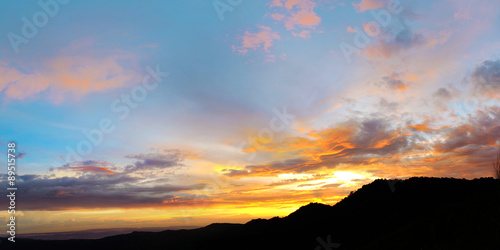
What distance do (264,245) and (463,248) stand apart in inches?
3057

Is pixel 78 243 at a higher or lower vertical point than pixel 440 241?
lower

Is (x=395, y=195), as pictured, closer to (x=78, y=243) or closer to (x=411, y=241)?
(x=411, y=241)

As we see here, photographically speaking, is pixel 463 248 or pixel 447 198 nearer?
pixel 463 248

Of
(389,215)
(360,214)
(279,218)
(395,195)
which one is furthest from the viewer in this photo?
(279,218)

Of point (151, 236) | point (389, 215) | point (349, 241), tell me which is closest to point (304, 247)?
point (349, 241)

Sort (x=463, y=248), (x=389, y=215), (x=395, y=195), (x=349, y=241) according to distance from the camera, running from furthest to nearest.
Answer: (x=395, y=195)
(x=389, y=215)
(x=349, y=241)
(x=463, y=248)

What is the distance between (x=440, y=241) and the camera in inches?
1001

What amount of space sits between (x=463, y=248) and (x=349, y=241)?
52640mm

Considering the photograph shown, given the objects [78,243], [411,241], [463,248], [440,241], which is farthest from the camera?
[78,243]

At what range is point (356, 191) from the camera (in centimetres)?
10669

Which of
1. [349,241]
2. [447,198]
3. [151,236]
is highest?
[447,198]

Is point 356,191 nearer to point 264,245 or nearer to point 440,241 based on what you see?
point 264,245

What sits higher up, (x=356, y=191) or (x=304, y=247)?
(x=356, y=191)

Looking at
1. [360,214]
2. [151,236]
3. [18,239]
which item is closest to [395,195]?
[360,214]
